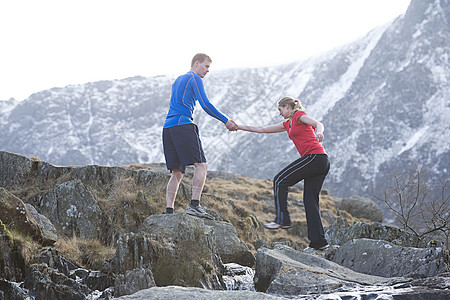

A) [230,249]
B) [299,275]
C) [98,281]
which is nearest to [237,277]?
[230,249]

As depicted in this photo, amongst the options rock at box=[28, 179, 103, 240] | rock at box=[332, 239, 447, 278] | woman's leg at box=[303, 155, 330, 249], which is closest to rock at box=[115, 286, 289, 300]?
rock at box=[332, 239, 447, 278]

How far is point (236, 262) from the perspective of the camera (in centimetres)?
827

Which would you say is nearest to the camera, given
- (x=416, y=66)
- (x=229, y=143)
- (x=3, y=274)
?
(x=3, y=274)

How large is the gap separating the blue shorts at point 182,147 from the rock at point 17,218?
2207mm

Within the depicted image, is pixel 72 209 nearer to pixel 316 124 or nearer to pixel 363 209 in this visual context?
pixel 316 124

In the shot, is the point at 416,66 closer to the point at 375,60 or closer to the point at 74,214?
the point at 375,60

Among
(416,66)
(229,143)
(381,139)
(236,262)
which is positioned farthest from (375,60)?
(236,262)

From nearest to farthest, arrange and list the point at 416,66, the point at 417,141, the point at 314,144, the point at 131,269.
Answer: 1. the point at 131,269
2. the point at 314,144
3. the point at 417,141
4. the point at 416,66

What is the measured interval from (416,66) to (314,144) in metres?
145

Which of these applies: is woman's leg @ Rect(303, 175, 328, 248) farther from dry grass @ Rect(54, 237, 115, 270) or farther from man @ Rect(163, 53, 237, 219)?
dry grass @ Rect(54, 237, 115, 270)

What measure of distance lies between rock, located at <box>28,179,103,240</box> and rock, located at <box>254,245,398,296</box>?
3399mm

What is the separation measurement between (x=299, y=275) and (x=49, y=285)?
119 inches

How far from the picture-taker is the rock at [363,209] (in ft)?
106

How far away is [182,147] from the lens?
742 cm
